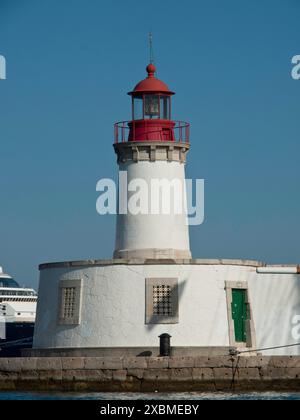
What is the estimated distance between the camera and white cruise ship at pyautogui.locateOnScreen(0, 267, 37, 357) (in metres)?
73.5

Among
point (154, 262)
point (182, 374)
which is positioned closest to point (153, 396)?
point (182, 374)

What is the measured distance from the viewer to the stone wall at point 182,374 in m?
37.4

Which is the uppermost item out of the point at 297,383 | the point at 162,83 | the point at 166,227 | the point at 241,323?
the point at 162,83

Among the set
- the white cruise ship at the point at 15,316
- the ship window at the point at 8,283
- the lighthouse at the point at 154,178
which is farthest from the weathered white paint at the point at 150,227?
the ship window at the point at 8,283

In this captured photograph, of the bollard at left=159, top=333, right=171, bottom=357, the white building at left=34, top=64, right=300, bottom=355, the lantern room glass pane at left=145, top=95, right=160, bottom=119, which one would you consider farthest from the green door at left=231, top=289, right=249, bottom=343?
the lantern room glass pane at left=145, top=95, right=160, bottom=119

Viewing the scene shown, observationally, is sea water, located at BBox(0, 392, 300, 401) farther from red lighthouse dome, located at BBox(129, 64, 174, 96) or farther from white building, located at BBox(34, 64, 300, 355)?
red lighthouse dome, located at BBox(129, 64, 174, 96)

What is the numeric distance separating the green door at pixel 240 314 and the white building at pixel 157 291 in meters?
0.03

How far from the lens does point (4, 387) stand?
39.2m

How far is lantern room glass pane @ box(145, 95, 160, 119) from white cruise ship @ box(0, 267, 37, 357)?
31.3 metres

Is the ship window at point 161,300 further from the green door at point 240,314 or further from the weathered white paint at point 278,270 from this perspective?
the weathered white paint at point 278,270

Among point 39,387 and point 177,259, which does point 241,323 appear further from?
point 39,387
